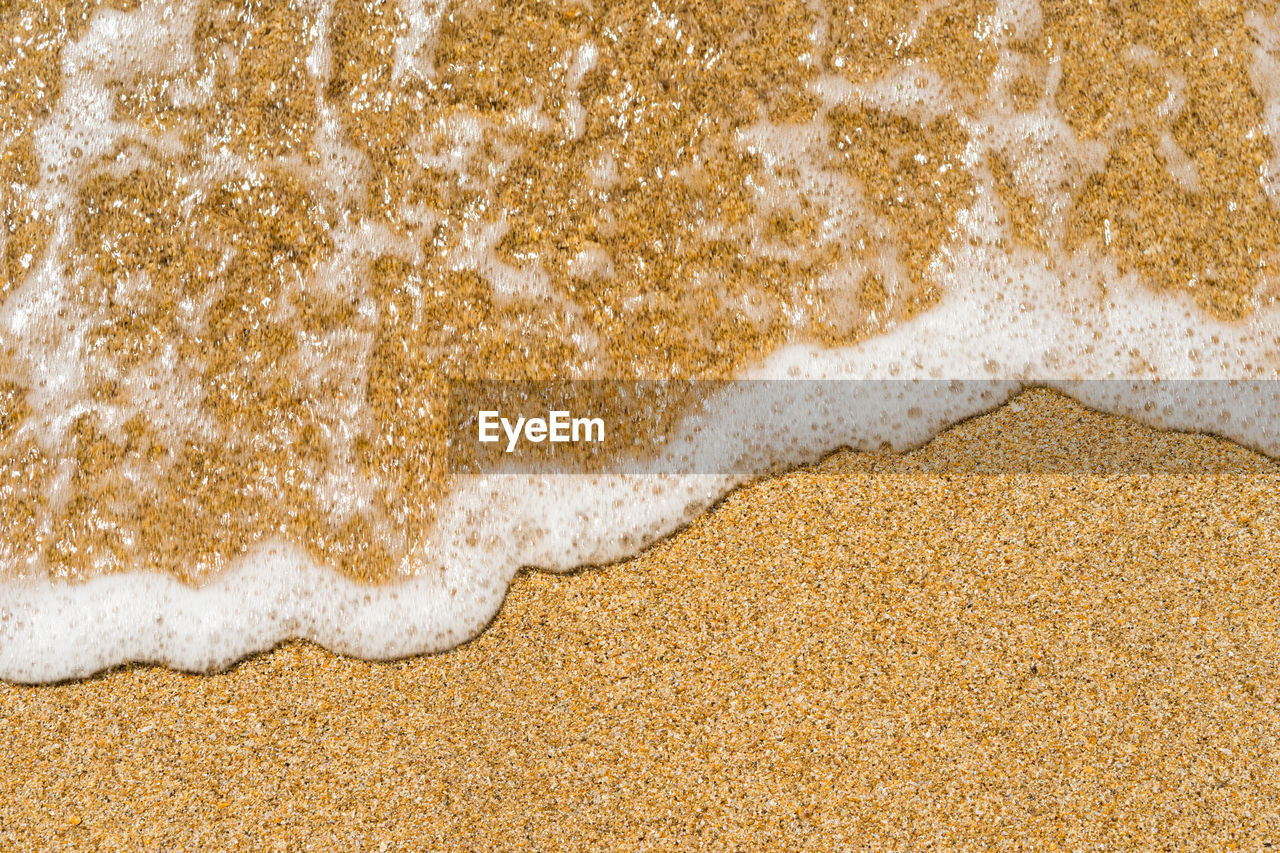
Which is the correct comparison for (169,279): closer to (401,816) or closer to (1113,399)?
(401,816)

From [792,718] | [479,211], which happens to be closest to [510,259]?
[479,211]

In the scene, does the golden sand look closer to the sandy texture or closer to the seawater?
the seawater

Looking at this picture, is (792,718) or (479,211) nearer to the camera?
(792,718)

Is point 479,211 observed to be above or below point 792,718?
above

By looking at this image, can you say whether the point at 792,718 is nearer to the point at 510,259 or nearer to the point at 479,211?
the point at 510,259

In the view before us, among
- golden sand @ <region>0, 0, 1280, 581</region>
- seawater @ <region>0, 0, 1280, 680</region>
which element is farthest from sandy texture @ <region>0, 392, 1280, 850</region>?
golden sand @ <region>0, 0, 1280, 581</region>

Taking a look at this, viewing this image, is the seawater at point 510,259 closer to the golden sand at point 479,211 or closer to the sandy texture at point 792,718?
the golden sand at point 479,211

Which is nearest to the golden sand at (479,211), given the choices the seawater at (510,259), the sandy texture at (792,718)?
the seawater at (510,259)
